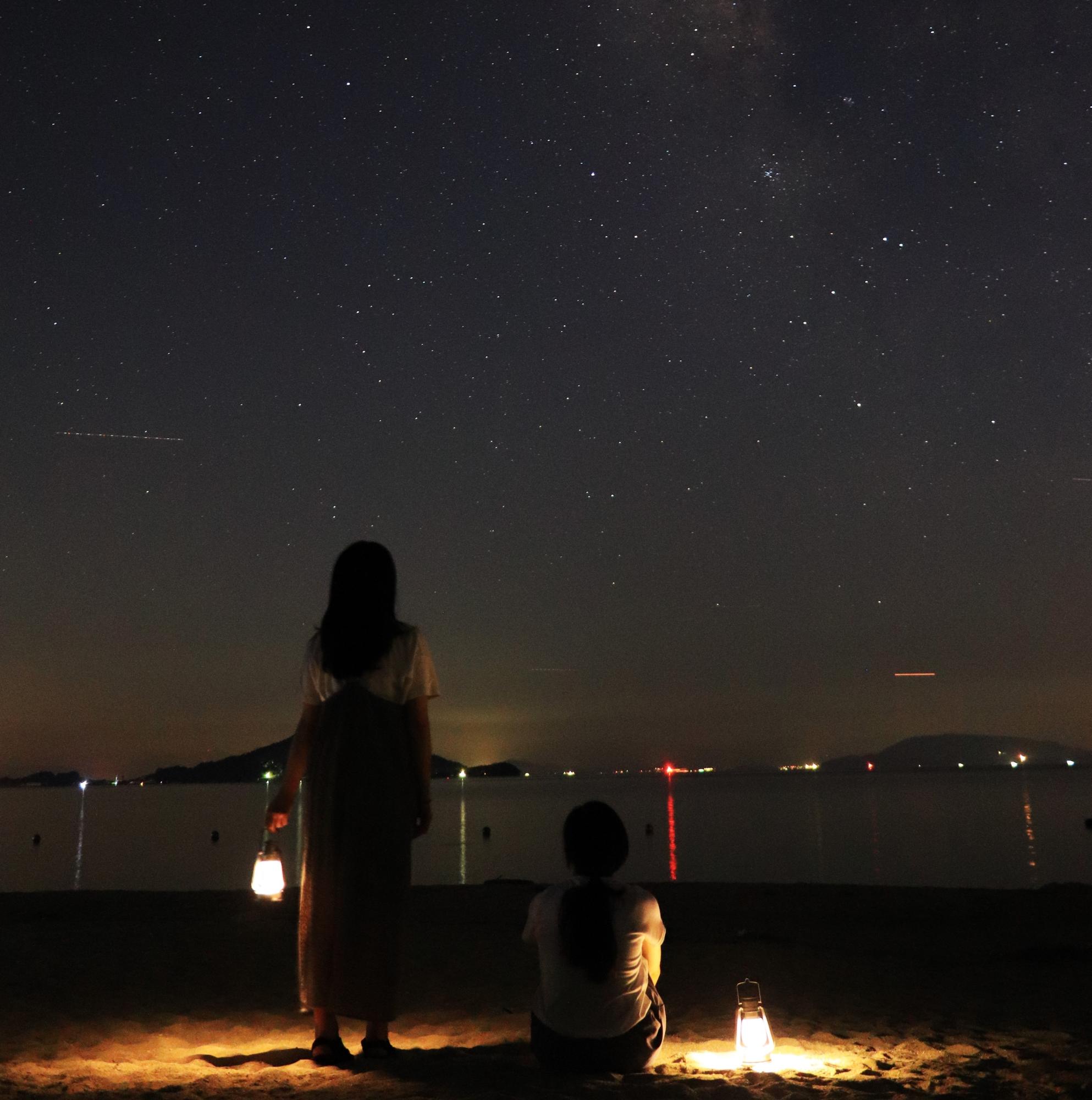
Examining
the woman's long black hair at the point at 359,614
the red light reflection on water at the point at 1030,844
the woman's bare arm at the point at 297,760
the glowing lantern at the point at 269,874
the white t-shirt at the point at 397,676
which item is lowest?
the red light reflection on water at the point at 1030,844

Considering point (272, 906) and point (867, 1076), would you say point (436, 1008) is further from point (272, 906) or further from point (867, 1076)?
point (272, 906)

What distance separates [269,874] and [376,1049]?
4.72ft

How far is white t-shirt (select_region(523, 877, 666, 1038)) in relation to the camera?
418 centimetres

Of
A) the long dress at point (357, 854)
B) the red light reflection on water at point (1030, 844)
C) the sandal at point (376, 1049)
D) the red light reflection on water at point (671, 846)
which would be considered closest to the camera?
the long dress at point (357, 854)

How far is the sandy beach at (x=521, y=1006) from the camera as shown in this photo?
172 inches

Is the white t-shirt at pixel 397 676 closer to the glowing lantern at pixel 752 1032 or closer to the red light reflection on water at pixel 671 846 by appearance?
the glowing lantern at pixel 752 1032

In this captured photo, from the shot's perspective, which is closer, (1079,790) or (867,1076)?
(867,1076)

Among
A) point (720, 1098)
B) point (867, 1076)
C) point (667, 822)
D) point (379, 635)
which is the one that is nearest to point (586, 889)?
point (720, 1098)

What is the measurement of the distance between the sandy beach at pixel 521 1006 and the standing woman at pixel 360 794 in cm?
36

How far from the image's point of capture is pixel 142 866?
44.4 m

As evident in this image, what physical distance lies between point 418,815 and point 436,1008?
3458 mm

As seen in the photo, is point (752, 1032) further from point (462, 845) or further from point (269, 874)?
point (462, 845)

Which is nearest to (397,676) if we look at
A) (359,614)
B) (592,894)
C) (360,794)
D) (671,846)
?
(359,614)

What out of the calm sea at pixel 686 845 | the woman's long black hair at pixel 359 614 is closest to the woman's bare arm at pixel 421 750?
the woman's long black hair at pixel 359 614
